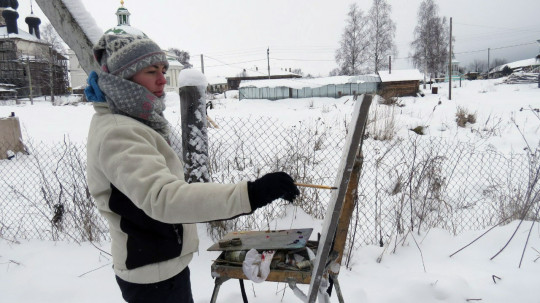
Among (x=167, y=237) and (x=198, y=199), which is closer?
(x=198, y=199)

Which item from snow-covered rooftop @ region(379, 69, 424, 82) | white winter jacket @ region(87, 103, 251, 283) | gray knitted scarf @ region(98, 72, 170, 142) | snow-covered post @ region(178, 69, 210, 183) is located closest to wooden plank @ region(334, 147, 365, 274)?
white winter jacket @ region(87, 103, 251, 283)

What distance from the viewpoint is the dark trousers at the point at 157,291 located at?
1449mm

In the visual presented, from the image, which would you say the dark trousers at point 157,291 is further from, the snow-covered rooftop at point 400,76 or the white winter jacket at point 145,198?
the snow-covered rooftop at point 400,76

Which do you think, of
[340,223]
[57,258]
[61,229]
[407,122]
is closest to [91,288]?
[57,258]

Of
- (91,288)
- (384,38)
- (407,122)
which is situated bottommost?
(91,288)

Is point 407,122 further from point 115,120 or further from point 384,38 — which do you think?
point 384,38

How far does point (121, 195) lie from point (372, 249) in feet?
8.82

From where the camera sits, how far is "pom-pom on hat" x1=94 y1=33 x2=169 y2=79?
4.51ft

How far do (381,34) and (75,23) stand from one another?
3831cm

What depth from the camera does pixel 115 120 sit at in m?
1.26

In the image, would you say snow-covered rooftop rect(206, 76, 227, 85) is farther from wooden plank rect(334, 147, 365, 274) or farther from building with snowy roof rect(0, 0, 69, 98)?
wooden plank rect(334, 147, 365, 274)

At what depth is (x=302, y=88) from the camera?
93.7 feet

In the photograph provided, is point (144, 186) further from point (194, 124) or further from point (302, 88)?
point (302, 88)

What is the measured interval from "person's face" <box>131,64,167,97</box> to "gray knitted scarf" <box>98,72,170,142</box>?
2.6 inches
